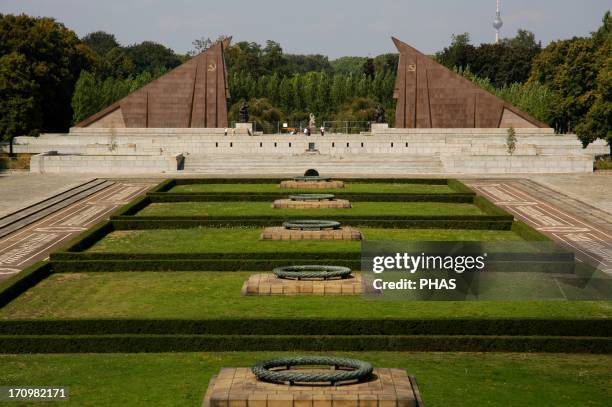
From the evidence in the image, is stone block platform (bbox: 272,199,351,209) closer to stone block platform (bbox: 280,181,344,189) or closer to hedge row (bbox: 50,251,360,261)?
stone block platform (bbox: 280,181,344,189)

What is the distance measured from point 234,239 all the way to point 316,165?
2549 centimetres

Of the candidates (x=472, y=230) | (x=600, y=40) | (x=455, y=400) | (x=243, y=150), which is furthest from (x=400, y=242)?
(x=600, y=40)

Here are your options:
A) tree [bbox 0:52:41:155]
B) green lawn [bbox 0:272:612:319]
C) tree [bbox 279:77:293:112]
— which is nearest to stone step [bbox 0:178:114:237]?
green lawn [bbox 0:272:612:319]

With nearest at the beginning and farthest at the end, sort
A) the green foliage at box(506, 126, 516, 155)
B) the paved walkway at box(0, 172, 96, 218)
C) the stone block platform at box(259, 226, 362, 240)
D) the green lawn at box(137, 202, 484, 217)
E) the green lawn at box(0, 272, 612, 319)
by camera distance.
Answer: the green lawn at box(0, 272, 612, 319)
the stone block platform at box(259, 226, 362, 240)
the green lawn at box(137, 202, 484, 217)
the paved walkway at box(0, 172, 96, 218)
the green foliage at box(506, 126, 516, 155)

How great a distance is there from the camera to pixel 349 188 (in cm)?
4738

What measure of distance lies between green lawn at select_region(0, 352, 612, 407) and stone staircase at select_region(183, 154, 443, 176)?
1474 inches

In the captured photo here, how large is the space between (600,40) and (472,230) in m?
49.3

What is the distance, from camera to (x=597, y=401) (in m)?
16.7

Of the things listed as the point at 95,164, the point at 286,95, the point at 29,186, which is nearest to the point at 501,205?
the point at 29,186

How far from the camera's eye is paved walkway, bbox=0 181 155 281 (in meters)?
30.0

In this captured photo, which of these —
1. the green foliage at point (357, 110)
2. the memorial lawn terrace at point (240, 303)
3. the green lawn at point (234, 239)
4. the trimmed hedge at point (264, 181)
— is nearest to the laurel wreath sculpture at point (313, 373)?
the memorial lawn terrace at point (240, 303)

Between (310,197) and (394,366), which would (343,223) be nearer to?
(310,197)

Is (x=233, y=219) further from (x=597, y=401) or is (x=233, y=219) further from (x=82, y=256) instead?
(x=597, y=401)

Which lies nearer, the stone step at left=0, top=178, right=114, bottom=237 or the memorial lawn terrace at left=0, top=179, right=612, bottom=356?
the memorial lawn terrace at left=0, top=179, right=612, bottom=356
